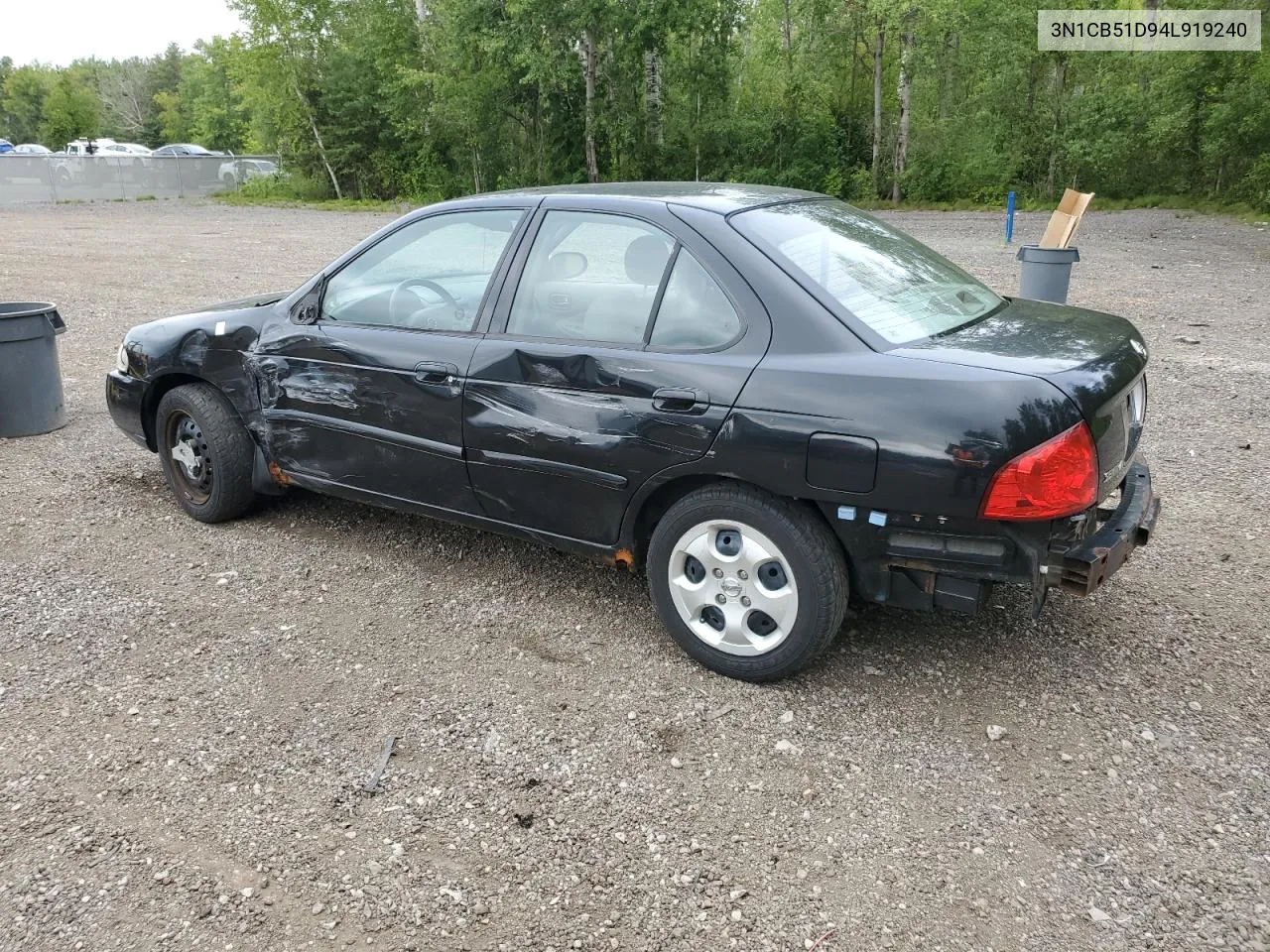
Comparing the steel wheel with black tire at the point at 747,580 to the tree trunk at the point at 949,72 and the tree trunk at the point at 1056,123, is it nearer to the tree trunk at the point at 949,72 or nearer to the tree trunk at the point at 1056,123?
the tree trunk at the point at 1056,123

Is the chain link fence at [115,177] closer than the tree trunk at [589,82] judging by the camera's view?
No

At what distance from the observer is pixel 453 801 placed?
302 centimetres

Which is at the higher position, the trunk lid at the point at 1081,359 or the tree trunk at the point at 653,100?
the tree trunk at the point at 653,100

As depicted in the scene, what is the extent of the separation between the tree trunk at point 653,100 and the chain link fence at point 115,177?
15.6 metres

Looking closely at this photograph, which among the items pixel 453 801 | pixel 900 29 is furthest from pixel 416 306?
pixel 900 29

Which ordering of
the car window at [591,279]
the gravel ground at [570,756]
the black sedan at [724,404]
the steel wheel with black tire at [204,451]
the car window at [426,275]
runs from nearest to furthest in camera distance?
the gravel ground at [570,756] < the black sedan at [724,404] < the car window at [591,279] < the car window at [426,275] < the steel wheel with black tire at [204,451]

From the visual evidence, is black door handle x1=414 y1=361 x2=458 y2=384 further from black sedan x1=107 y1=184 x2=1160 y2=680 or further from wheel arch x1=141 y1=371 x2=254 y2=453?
wheel arch x1=141 y1=371 x2=254 y2=453

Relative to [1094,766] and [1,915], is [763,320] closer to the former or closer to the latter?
[1094,766]

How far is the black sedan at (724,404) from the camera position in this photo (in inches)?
120

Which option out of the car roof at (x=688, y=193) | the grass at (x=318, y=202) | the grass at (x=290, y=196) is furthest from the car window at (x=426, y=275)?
the grass at (x=290, y=196)

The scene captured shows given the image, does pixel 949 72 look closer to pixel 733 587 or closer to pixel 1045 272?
pixel 1045 272

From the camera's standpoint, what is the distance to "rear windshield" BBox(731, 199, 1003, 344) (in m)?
3.46

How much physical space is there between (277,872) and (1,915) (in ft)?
2.27

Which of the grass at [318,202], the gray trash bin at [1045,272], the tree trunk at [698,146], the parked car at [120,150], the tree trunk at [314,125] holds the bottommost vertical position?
the gray trash bin at [1045,272]
